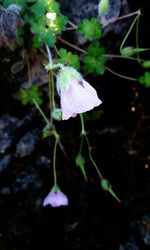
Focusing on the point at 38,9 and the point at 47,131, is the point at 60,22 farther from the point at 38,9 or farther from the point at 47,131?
the point at 47,131

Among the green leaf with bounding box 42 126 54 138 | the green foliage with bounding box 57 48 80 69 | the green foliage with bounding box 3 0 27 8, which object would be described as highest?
the green foliage with bounding box 3 0 27 8

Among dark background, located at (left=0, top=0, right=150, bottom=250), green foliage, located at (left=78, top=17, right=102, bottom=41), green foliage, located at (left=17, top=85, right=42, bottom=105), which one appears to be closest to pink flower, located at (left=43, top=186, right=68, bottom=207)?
dark background, located at (left=0, top=0, right=150, bottom=250)

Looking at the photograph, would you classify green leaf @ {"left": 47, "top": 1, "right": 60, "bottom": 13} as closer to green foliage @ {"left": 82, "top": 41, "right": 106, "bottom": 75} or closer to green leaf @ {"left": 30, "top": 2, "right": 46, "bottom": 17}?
green leaf @ {"left": 30, "top": 2, "right": 46, "bottom": 17}

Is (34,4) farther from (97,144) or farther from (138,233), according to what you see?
(138,233)

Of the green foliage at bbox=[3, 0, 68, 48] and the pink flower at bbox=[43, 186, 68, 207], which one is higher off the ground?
the green foliage at bbox=[3, 0, 68, 48]

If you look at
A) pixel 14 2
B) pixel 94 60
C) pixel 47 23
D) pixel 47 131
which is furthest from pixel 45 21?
pixel 47 131

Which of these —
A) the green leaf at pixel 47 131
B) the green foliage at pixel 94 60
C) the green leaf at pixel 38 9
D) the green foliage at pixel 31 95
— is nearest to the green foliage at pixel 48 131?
the green leaf at pixel 47 131

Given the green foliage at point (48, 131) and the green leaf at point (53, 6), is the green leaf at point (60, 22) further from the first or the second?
the green foliage at point (48, 131)
